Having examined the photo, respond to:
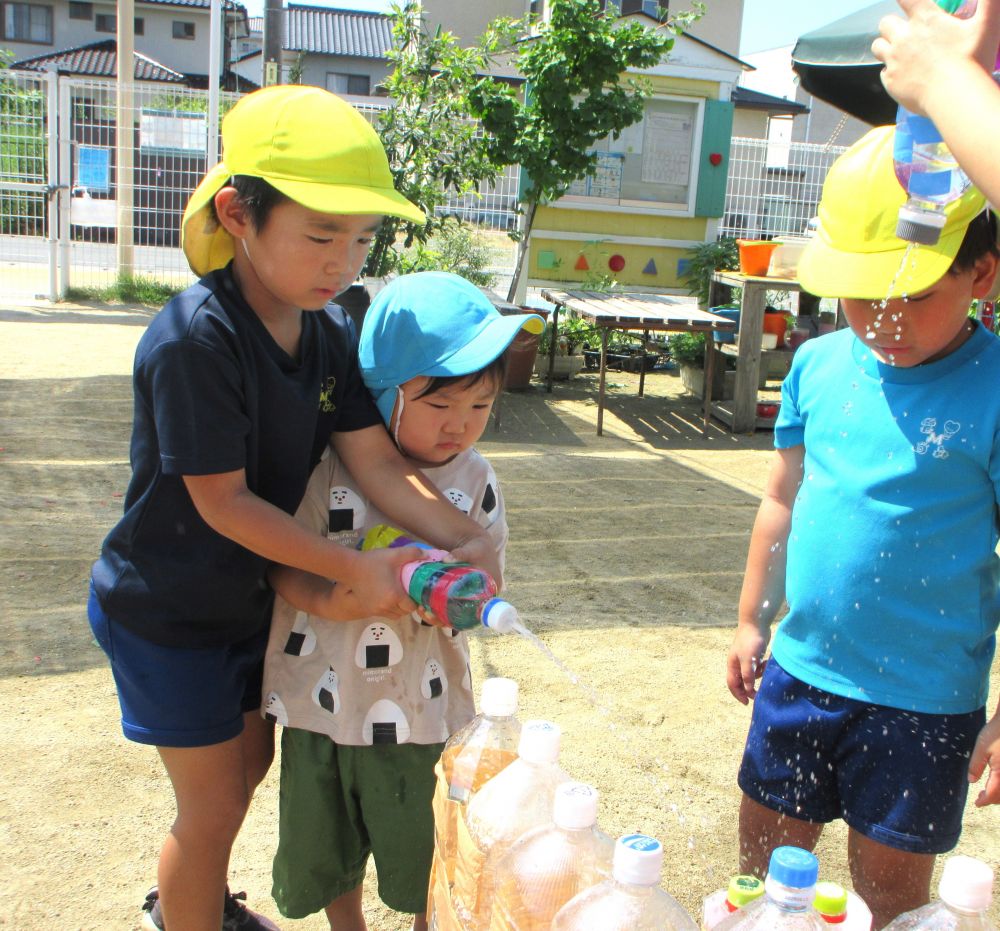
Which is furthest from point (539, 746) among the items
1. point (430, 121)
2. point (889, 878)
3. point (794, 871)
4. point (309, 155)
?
point (430, 121)

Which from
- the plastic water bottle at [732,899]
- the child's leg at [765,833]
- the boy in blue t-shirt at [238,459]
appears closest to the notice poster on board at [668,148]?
the boy in blue t-shirt at [238,459]

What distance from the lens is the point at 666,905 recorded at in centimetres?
120

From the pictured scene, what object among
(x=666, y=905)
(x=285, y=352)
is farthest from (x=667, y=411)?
(x=666, y=905)

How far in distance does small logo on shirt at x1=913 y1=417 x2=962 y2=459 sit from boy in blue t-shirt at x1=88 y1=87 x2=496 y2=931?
765 millimetres

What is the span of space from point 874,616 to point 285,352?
113 cm

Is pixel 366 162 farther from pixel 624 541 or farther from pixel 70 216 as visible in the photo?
pixel 70 216

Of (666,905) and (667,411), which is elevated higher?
(666,905)

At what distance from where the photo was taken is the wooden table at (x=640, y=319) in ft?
25.2

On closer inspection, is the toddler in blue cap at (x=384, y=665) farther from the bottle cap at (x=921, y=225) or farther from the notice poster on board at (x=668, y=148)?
the notice poster on board at (x=668, y=148)

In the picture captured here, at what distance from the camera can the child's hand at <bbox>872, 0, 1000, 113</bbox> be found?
1.27 meters

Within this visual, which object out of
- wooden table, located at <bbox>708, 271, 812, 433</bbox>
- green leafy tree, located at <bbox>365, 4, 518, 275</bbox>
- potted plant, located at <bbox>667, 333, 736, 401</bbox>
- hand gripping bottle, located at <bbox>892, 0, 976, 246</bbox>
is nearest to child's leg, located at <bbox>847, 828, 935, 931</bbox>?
hand gripping bottle, located at <bbox>892, 0, 976, 246</bbox>

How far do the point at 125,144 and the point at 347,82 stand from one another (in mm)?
31774

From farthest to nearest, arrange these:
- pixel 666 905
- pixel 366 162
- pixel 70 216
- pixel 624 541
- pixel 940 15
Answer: pixel 70 216, pixel 624 541, pixel 366 162, pixel 940 15, pixel 666 905

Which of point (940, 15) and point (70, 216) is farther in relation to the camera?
point (70, 216)
